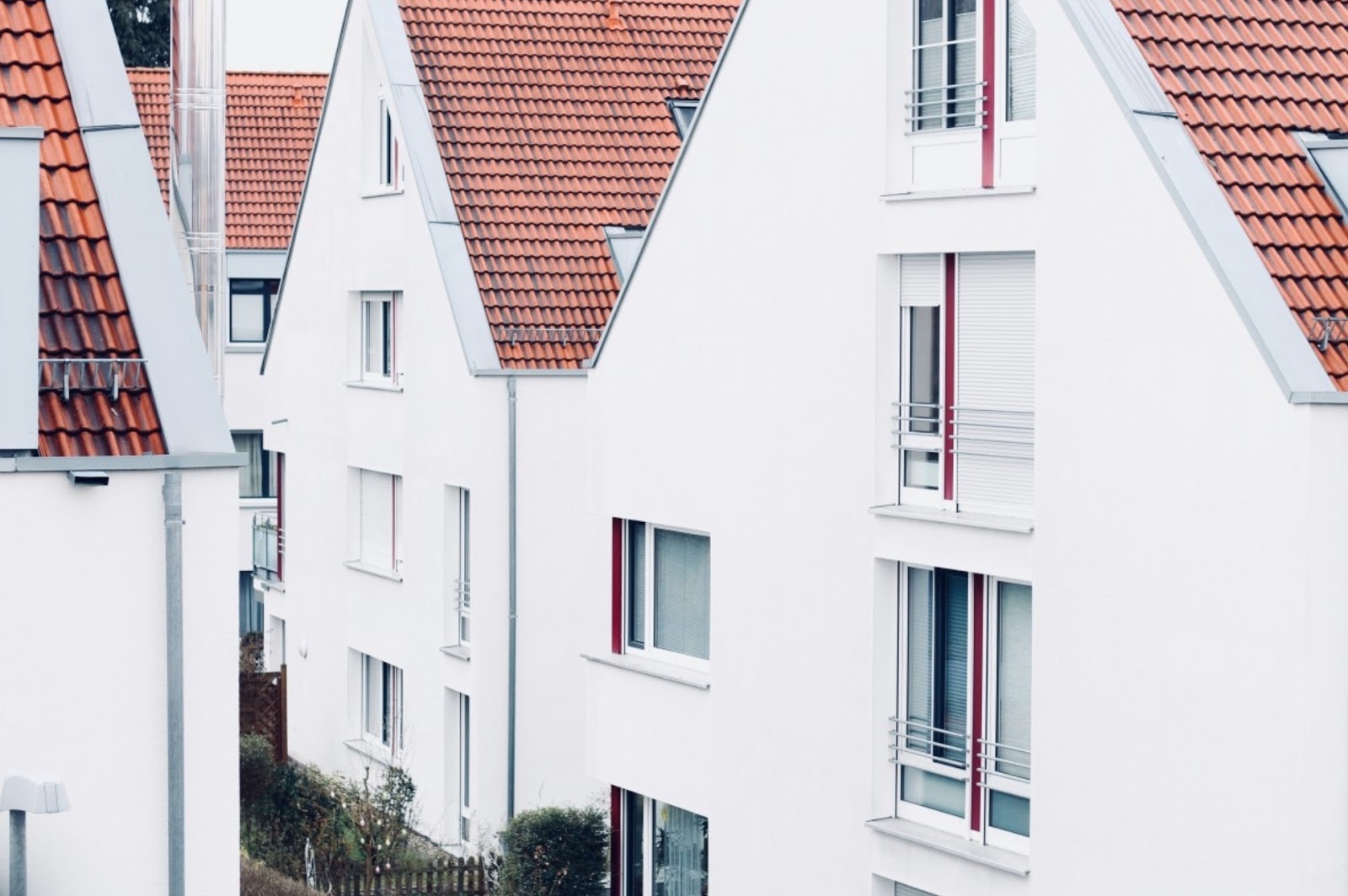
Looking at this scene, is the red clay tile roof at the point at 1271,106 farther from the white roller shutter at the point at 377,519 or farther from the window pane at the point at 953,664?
the white roller shutter at the point at 377,519

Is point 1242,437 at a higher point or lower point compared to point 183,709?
higher

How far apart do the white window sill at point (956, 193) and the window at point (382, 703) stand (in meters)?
12.5

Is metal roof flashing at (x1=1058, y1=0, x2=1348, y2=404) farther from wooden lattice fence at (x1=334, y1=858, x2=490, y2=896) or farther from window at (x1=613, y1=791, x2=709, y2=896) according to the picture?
wooden lattice fence at (x1=334, y1=858, x2=490, y2=896)

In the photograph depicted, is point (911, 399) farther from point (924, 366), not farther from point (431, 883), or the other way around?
point (431, 883)

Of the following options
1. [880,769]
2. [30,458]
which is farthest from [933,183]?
[30,458]

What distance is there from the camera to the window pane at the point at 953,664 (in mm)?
14266

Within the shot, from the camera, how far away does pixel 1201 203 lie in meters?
12.3

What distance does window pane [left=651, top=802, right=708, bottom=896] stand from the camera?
17.4m

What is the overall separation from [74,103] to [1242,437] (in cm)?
663

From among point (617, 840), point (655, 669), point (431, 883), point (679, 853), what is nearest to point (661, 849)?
point (679, 853)

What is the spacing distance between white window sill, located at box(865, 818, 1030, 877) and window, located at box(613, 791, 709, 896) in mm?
2690

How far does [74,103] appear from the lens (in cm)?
1045

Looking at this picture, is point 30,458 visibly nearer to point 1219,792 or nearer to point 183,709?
point 183,709

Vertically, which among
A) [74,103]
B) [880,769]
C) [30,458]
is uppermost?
[74,103]
